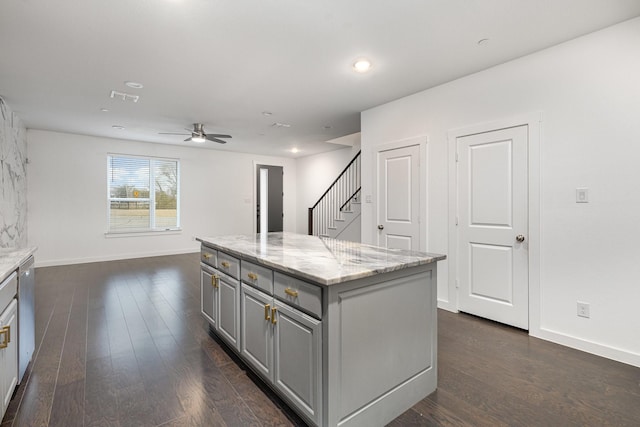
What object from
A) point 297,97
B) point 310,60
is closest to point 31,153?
point 297,97

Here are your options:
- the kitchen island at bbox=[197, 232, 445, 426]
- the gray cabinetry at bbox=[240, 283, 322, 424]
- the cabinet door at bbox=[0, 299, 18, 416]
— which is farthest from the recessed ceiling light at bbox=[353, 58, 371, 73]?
the cabinet door at bbox=[0, 299, 18, 416]

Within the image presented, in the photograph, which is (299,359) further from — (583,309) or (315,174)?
(315,174)

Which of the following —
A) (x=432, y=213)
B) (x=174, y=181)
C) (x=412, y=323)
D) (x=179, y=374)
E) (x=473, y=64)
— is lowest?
(x=179, y=374)

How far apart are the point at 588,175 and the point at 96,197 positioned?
26.3 ft

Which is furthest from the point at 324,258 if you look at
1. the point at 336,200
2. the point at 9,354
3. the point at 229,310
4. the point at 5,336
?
the point at 336,200

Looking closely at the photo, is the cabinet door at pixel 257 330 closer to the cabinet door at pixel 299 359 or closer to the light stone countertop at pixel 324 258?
the cabinet door at pixel 299 359

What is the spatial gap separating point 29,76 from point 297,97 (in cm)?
298

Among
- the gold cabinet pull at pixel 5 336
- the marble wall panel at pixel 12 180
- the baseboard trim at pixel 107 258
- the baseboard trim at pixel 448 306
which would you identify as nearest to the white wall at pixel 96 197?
the baseboard trim at pixel 107 258

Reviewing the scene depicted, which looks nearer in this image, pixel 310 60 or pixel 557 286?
pixel 557 286

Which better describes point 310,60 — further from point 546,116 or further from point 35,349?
point 35,349

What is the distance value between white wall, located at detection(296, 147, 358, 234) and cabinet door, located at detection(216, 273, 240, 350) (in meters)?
5.60

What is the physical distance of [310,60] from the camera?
3039 millimetres

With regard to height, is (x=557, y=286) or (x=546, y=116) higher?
(x=546, y=116)

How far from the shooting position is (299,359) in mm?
1671
